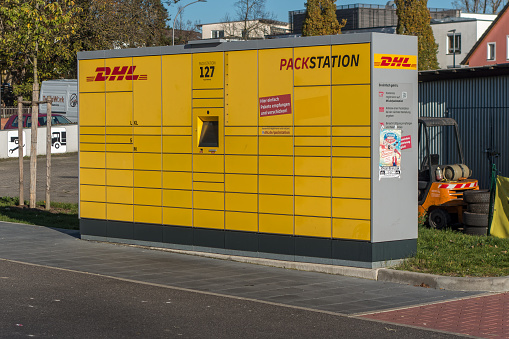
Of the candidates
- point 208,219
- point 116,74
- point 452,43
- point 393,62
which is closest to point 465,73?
point 393,62

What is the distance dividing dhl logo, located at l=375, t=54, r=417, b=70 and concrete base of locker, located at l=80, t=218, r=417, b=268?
2.64m

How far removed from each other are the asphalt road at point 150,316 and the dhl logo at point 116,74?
4521 millimetres

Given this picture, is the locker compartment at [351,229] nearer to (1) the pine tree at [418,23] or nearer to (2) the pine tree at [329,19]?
(1) the pine tree at [418,23]

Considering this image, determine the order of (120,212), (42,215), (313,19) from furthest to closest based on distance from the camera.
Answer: (313,19), (42,215), (120,212)

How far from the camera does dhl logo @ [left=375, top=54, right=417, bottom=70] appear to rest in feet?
36.6

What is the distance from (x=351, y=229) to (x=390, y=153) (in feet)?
4.21

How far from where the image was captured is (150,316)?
8.49 m

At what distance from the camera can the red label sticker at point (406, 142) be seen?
37.8ft

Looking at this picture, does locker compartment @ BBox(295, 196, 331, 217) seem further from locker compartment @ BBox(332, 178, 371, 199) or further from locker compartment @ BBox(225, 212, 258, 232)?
locker compartment @ BBox(225, 212, 258, 232)

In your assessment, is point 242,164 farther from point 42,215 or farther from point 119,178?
point 42,215

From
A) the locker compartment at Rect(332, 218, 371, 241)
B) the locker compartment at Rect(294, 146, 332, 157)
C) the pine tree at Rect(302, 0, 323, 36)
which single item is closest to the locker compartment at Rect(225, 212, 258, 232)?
the locker compartment at Rect(294, 146, 332, 157)

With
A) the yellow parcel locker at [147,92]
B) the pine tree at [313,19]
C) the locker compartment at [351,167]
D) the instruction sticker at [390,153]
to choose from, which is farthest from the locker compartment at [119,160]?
the pine tree at [313,19]

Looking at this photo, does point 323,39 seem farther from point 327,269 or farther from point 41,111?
point 41,111

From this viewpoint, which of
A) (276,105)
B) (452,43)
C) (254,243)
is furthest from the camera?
(452,43)
